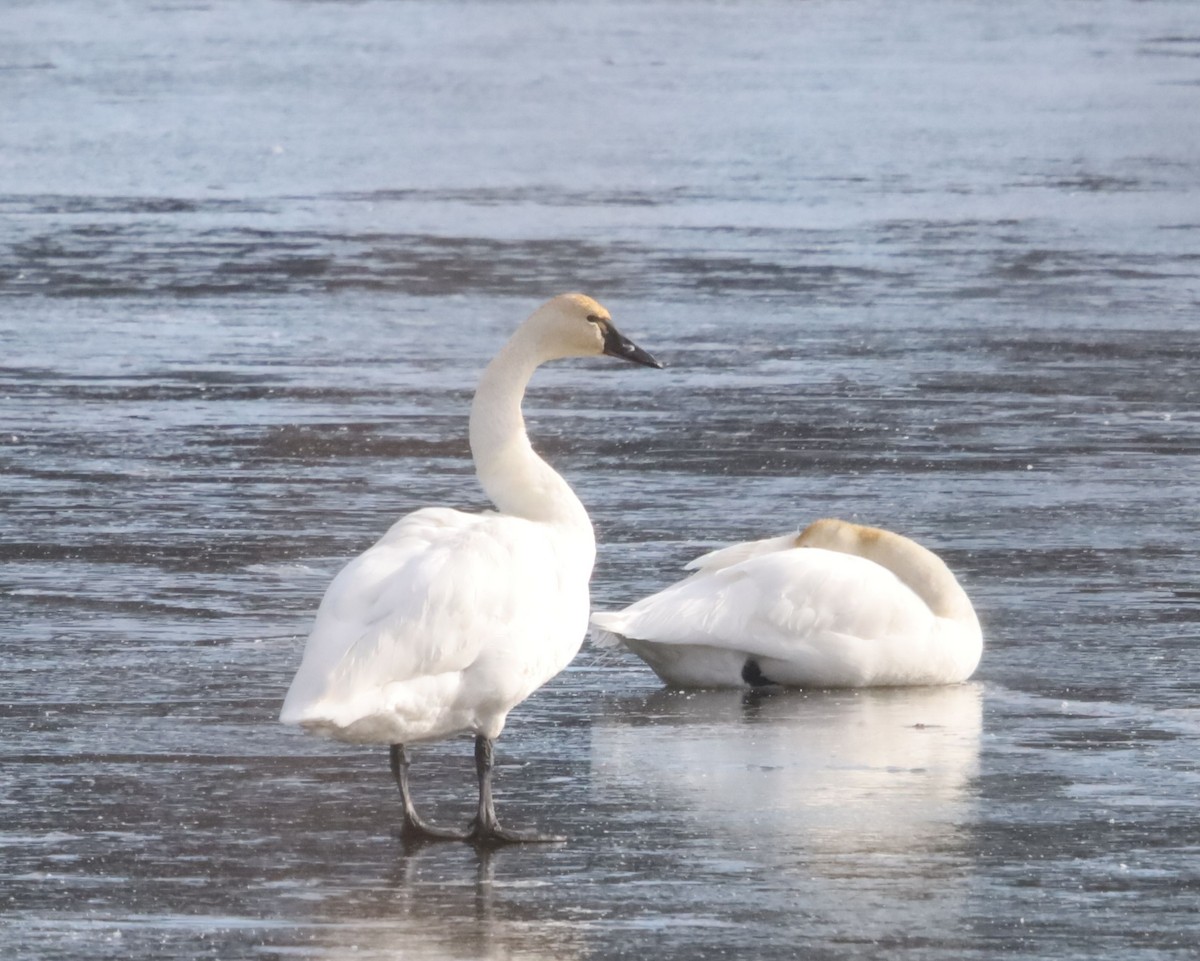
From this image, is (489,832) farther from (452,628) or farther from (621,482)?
(621,482)

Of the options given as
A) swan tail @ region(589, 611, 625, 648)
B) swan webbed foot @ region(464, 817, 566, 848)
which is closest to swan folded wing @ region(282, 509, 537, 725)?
swan webbed foot @ region(464, 817, 566, 848)

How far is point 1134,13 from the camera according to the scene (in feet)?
139

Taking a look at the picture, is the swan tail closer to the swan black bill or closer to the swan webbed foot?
the swan black bill

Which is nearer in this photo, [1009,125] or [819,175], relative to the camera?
[819,175]

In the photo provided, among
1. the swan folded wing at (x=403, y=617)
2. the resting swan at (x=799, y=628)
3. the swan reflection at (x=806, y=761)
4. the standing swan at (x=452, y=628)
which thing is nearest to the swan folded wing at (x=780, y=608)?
the resting swan at (x=799, y=628)

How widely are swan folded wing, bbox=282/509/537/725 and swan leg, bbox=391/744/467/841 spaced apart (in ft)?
0.94

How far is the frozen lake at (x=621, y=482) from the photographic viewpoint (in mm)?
5766

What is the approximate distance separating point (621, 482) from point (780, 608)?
120 inches

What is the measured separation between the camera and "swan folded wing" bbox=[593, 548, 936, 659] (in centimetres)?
791

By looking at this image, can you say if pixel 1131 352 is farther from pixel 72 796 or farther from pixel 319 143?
pixel 319 143

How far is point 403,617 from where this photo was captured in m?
6.06

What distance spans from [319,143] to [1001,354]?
38.4ft

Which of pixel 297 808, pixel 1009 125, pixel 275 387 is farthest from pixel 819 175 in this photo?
pixel 297 808

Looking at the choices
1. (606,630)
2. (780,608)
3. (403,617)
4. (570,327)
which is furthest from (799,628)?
(403,617)
